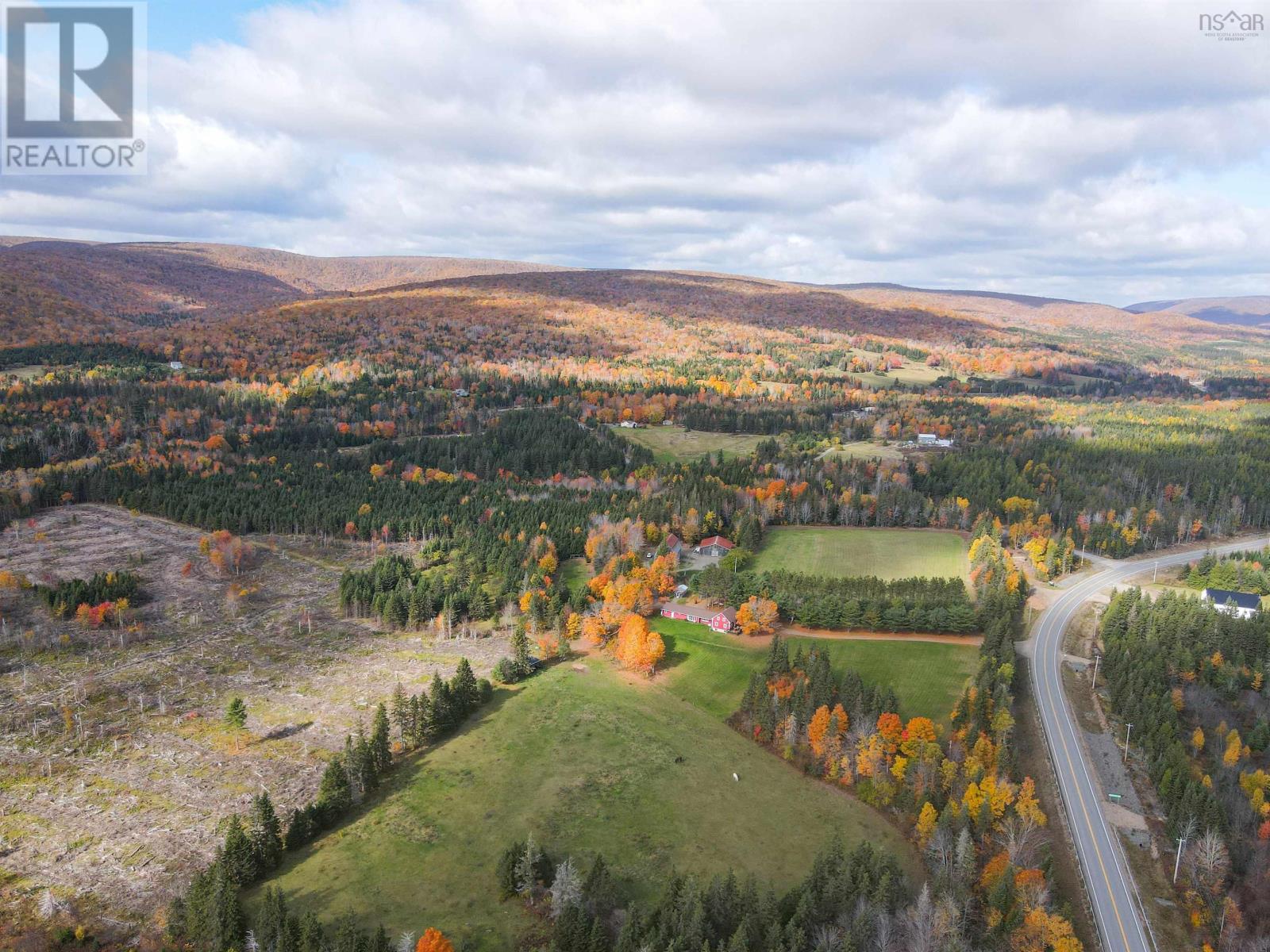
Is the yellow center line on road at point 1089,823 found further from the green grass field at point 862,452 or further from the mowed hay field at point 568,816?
the green grass field at point 862,452

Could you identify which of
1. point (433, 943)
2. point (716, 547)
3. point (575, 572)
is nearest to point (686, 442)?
point (716, 547)

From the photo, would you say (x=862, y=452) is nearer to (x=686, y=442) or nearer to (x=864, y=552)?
(x=686, y=442)

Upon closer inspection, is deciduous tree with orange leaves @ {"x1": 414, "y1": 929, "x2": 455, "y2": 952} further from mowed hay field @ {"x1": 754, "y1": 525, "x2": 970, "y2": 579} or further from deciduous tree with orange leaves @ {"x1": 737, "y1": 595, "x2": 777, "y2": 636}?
mowed hay field @ {"x1": 754, "y1": 525, "x2": 970, "y2": 579}

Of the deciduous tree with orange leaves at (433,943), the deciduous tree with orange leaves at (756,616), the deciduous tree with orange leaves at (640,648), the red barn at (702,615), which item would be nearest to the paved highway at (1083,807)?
the deciduous tree with orange leaves at (756,616)

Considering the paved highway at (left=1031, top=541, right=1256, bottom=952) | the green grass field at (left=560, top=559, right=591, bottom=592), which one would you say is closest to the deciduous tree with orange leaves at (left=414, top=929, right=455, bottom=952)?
the paved highway at (left=1031, top=541, right=1256, bottom=952)

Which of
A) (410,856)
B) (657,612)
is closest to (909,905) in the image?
(410,856)

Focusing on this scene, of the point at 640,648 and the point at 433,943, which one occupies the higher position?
the point at 640,648
